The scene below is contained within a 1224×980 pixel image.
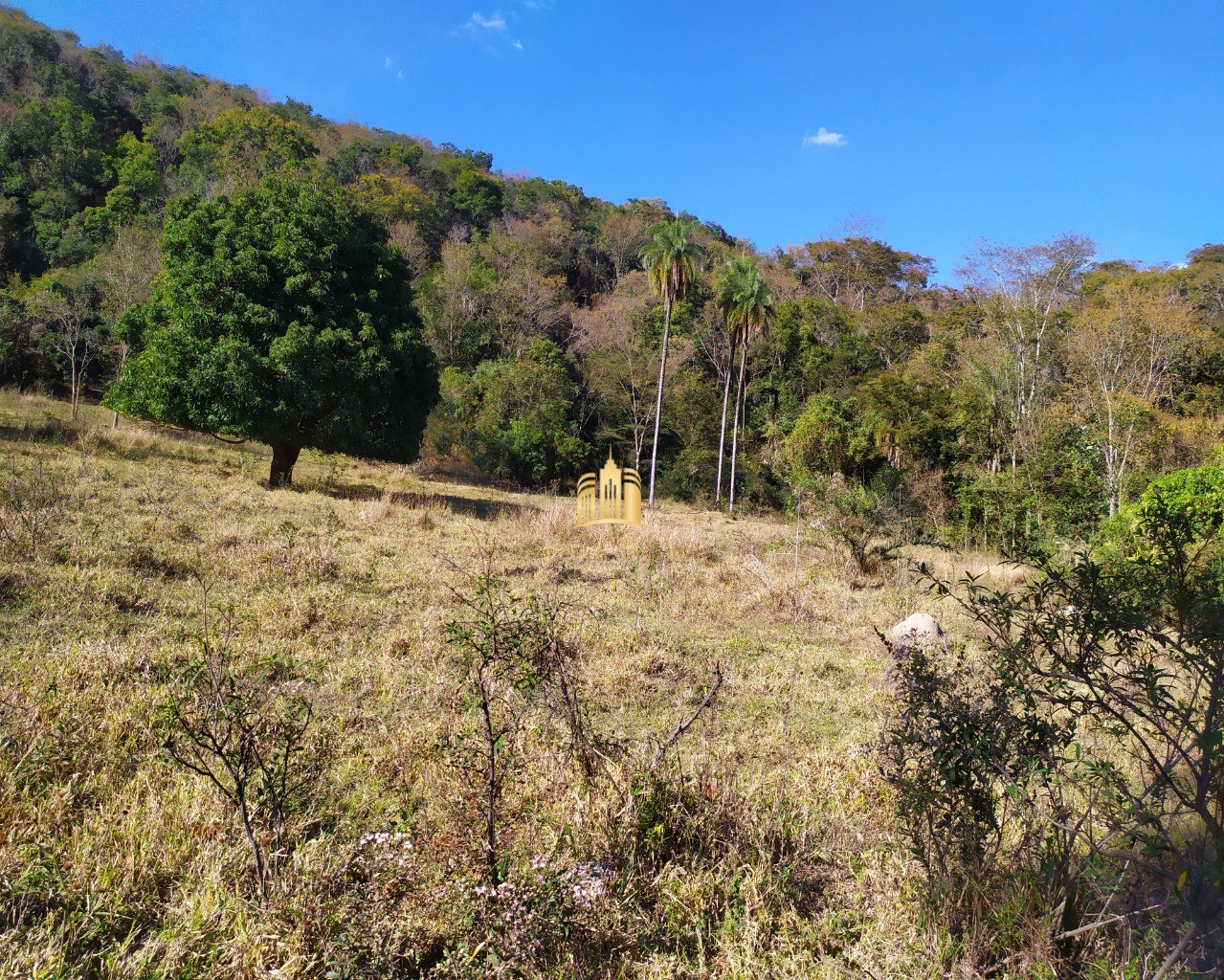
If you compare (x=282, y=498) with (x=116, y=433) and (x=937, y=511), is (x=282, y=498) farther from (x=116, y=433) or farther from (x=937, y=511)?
(x=937, y=511)

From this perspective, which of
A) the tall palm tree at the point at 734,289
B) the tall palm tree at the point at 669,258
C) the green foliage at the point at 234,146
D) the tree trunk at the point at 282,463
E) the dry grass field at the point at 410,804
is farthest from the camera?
the green foliage at the point at 234,146

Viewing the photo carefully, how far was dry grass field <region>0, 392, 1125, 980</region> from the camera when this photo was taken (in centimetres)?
221

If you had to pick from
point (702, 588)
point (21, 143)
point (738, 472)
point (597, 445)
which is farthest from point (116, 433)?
point (21, 143)

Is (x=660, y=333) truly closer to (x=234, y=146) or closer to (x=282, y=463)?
(x=282, y=463)

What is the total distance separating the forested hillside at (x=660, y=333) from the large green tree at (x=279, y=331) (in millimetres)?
1054

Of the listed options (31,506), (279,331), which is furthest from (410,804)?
(279,331)

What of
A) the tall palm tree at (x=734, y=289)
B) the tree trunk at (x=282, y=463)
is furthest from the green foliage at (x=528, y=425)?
the tree trunk at (x=282, y=463)

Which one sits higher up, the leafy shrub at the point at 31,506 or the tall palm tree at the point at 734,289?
the tall palm tree at the point at 734,289

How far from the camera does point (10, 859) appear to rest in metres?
2.31

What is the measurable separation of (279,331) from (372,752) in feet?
39.8

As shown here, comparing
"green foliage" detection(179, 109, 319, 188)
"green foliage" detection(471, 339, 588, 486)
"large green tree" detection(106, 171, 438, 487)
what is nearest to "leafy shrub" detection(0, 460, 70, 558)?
"large green tree" detection(106, 171, 438, 487)

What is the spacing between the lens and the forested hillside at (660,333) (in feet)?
63.5

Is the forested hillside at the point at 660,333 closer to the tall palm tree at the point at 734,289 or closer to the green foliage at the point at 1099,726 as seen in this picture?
the tall palm tree at the point at 734,289

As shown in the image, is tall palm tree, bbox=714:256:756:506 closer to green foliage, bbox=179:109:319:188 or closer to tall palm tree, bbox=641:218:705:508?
tall palm tree, bbox=641:218:705:508
